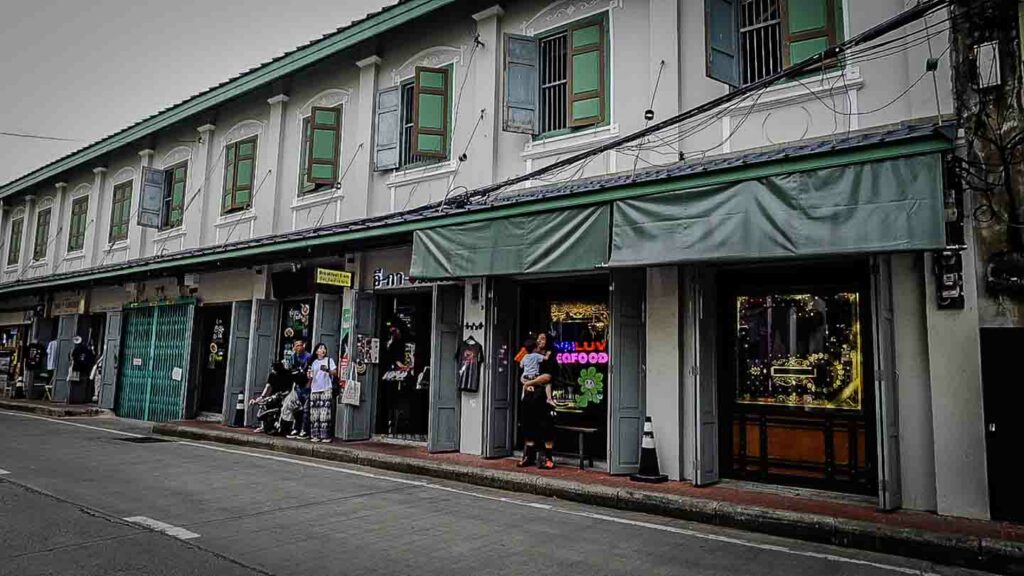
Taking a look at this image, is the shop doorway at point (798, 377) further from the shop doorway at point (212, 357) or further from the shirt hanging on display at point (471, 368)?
the shop doorway at point (212, 357)

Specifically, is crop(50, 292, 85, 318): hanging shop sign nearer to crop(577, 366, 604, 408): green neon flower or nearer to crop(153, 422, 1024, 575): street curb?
crop(153, 422, 1024, 575): street curb

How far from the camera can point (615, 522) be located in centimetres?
745

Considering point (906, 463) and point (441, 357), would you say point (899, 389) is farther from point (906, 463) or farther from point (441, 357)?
point (441, 357)

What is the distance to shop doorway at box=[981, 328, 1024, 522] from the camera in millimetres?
6844

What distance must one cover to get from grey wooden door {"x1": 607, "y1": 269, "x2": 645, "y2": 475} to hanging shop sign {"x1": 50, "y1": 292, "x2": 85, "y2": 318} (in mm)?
19447

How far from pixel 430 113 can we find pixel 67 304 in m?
17.3

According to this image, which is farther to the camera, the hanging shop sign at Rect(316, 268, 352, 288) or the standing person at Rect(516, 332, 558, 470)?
the hanging shop sign at Rect(316, 268, 352, 288)

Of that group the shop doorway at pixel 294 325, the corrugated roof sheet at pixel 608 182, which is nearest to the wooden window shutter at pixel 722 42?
the corrugated roof sheet at pixel 608 182

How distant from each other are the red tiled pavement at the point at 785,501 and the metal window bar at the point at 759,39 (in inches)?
215

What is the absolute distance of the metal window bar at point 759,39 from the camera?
9.34 meters

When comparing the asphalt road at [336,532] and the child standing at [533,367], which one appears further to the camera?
the child standing at [533,367]

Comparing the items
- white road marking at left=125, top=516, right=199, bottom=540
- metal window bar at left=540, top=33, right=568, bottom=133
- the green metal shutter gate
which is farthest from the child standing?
the green metal shutter gate

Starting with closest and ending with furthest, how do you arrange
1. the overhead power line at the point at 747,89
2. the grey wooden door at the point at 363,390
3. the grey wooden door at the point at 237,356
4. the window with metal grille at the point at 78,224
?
the overhead power line at the point at 747,89
the grey wooden door at the point at 363,390
the grey wooden door at the point at 237,356
the window with metal grille at the point at 78,224

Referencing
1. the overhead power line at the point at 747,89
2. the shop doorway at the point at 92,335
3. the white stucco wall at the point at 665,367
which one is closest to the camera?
the overhead power line at the point at 747,89
